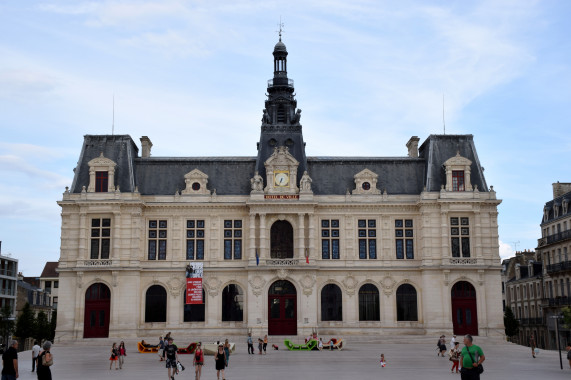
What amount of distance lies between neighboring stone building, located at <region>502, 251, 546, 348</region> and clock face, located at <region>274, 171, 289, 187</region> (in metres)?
33.0

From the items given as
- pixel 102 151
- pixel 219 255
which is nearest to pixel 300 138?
pixel 219 255

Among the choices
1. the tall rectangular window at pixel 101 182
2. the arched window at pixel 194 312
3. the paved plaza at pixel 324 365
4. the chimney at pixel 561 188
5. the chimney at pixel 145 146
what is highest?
the chimney at pixel 145 146

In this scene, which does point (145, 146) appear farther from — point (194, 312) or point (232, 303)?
point (232, 303)

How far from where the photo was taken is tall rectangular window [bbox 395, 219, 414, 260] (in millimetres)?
58188

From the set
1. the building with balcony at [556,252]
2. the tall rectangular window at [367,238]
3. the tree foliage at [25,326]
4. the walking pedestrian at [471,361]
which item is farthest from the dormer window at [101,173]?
the walking pedestrian at [471,361]

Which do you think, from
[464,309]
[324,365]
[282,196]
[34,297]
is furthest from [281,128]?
[34,297]

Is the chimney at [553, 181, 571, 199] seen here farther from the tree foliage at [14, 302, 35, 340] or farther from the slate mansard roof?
the tree foliage at [14, 302, 35, 340]

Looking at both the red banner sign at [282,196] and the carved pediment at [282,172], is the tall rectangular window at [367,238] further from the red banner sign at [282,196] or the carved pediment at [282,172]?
the carved pediment at [282,172]

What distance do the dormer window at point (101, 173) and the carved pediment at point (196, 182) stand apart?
21.0ft

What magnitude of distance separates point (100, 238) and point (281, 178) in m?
16.4

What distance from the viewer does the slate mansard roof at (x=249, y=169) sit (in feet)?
194

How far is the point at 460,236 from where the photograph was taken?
57.3 m

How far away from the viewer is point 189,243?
5794cm

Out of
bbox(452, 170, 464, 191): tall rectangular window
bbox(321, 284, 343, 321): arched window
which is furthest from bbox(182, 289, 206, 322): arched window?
bbox(452, 170, 464, 191): tall rectangular window
